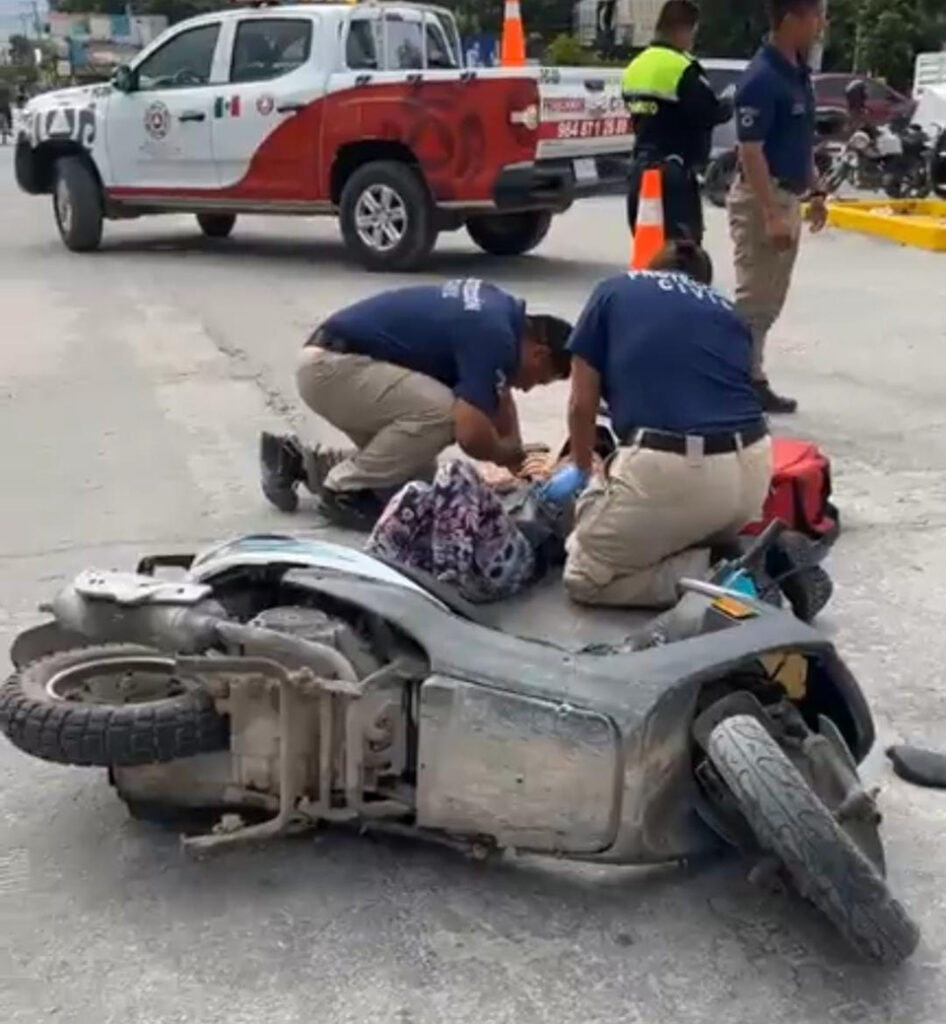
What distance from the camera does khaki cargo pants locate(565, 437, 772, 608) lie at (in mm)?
4066

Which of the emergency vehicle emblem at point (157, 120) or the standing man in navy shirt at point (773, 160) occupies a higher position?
the standing man in navy shirt at point (773, 160)

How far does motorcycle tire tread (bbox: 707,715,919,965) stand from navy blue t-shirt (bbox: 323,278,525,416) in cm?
216

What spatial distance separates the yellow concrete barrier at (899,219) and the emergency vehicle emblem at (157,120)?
6.34m

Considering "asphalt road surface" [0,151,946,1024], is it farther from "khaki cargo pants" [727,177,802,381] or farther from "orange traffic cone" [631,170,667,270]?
"orange traffic cone" [631,170,667,270]

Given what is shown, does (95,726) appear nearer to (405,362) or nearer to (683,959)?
(683,959)

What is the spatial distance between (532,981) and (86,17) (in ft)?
288

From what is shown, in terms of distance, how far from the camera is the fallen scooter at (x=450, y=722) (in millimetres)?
3033

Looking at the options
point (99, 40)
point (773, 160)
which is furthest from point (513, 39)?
point (99, 40)

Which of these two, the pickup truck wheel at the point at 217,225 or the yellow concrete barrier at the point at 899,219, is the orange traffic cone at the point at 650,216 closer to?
the yellow concrete barrier at the point at 899,219

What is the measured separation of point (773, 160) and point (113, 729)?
A: 188 inches

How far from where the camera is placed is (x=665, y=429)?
160 inches

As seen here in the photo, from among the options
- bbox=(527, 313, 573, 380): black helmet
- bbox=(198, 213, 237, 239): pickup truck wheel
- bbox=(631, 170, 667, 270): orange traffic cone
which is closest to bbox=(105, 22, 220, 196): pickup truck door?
bbox=(198, 213, 237, 239): pickup truck wheel

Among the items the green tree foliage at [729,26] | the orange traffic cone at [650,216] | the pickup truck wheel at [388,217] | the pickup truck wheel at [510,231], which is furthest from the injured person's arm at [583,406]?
the green tree foliage at [729,26]

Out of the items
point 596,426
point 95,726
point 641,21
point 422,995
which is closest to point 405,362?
point 596,426
